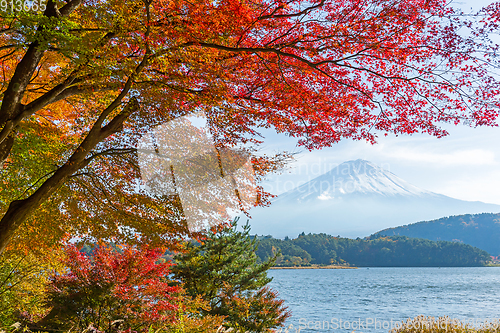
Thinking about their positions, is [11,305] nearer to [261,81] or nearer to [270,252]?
[261,81]

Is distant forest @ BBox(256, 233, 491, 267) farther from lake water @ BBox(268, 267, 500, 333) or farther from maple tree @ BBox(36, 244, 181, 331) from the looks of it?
maple tree @ BBox(36, 244, 181, 331)

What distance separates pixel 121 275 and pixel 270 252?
56.3 metres

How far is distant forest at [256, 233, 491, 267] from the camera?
83.8 metres

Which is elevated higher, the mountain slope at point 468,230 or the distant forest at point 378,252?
the mountain slope at point 468,230

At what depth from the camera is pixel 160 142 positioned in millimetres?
6727

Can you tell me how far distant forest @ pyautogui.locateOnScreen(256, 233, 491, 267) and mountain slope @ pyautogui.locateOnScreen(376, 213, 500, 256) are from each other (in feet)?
87.7

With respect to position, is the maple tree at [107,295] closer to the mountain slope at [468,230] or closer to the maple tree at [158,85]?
the maple tree at [158,85]

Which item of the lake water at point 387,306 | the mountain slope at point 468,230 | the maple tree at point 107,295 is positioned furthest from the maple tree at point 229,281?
the mountain slope at point 468,230

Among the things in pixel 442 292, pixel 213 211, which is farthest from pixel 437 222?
pixel 213 211

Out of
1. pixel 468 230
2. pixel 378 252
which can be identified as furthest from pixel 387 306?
pixel 468 230

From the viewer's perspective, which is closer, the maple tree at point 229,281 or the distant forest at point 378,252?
the maple tree at point 229,281

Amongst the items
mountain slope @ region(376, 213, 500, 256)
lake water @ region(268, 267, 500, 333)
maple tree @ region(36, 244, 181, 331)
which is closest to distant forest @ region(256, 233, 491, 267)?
mountain slope @ region(376, 213, 500, 256)

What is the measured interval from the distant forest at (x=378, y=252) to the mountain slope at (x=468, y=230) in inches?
1052

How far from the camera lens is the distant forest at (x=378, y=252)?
83812 millimetres
